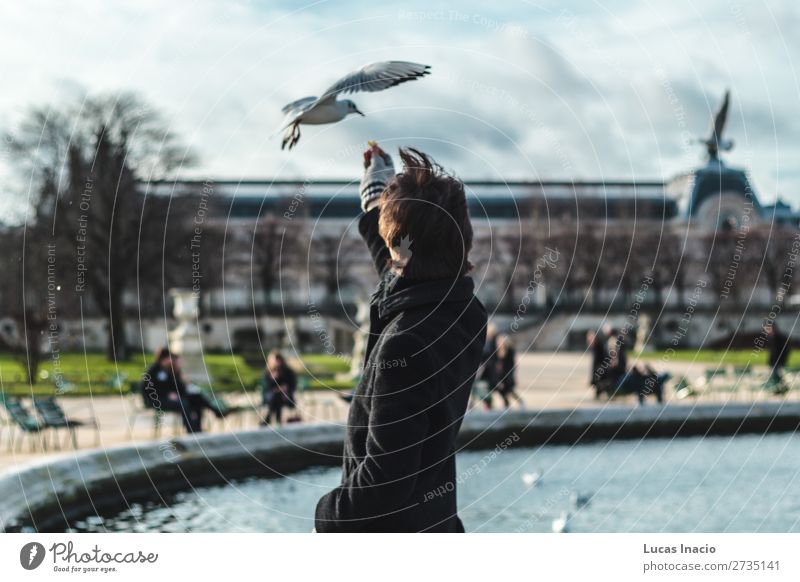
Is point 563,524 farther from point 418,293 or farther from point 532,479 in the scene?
point 418,293

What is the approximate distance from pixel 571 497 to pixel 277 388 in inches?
217

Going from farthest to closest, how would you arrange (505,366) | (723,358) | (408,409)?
(723,358)
(505,366)
(408,409)

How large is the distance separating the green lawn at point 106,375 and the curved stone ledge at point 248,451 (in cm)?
384

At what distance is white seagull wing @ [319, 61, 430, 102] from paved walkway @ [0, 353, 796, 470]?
7.69 metres

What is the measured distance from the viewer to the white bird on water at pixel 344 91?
5070 mm

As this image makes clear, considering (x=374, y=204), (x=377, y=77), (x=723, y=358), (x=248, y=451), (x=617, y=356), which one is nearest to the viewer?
(x=374, y=204)

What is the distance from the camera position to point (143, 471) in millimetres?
11859

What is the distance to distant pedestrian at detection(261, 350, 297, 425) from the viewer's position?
15.4 meters

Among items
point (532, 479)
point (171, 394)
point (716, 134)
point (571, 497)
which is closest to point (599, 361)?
point (171, 394)

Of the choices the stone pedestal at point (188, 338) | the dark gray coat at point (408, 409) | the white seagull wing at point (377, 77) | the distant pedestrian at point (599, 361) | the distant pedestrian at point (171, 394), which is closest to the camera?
the dark gray coat at point (408, 409)

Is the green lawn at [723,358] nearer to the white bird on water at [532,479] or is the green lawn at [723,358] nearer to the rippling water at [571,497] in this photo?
the rippling water at [571,497]

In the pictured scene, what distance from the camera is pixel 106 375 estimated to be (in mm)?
27141

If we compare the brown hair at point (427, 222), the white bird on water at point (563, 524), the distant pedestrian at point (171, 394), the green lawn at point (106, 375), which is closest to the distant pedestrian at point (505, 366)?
the green lawn at point (106, 375)

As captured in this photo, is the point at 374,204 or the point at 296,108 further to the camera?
the point at 296,108
